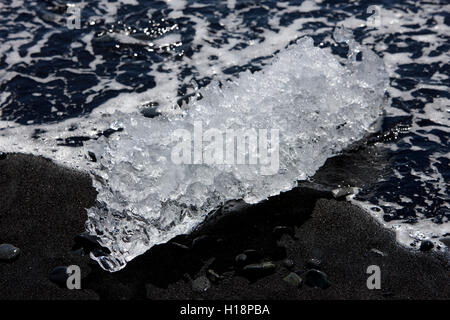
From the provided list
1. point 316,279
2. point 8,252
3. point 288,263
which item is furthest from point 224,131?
point 8,252

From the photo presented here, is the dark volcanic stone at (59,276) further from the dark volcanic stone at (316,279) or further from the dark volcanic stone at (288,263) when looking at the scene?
the dark volcanic stone at (316,279)

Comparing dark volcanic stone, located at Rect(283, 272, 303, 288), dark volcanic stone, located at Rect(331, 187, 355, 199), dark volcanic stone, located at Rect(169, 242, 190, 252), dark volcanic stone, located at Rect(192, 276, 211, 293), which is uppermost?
dark volcanic stone, located at Rect(331, 187, 355, 199)

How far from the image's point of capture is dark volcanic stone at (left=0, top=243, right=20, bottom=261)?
171 inches

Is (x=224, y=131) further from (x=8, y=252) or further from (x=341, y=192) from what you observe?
(x=8, y=252)

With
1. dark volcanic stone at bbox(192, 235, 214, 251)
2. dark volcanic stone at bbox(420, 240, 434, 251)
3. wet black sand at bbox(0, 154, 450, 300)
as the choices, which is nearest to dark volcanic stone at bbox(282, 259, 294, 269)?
wet black sand at bbox(0, 154, 450, 300)

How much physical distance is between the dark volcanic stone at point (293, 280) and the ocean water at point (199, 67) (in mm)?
1164

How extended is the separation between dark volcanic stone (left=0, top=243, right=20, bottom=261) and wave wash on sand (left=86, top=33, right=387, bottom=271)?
65cm

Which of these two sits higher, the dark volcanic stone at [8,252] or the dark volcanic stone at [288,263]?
the dark volcanic stone at [8,252]

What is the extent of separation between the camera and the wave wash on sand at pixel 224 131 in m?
4.57

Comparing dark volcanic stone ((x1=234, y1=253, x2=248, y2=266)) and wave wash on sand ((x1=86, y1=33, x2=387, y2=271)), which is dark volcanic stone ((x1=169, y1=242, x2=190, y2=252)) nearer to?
wave wash on sand ((x1=86, y1=33, x2=387, y2=271))

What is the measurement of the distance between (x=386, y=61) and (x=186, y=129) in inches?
151

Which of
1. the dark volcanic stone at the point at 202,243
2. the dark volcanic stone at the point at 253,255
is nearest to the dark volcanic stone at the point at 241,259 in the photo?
the dark volcanic stone at the point at 253,255

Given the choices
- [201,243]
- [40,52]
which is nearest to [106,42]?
[40,52]

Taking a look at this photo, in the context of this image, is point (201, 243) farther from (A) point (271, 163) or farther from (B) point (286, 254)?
(A) point (271, 163)
